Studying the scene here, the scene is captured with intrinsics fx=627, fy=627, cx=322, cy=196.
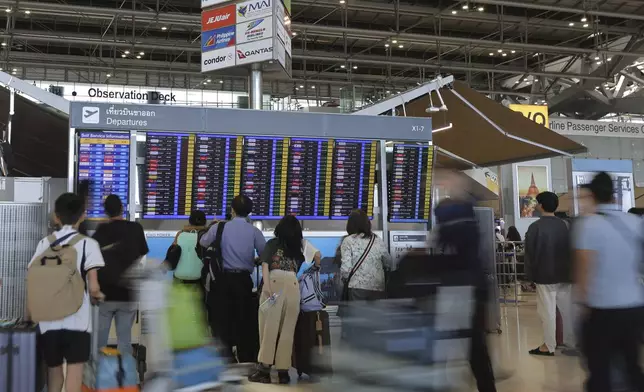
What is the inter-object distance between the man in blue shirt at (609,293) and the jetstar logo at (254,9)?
5.00 metres

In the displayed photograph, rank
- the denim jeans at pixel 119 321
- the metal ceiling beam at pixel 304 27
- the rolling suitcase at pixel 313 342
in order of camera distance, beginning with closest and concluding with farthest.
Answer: the denim jeans at pixel 119 321
the rolling suitcase at pixel 313 342
the metal ceiling beam at pixel 304 27

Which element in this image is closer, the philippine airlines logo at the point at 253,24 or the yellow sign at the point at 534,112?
the philippine airlines logo at the point at 253,24

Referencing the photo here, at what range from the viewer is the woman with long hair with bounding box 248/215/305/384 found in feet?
16.6

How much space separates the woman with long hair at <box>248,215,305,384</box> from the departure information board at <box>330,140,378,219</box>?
6.02 ft

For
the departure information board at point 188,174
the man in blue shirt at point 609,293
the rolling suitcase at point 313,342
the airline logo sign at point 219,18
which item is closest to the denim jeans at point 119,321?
the rolling suitcase at point 313,342

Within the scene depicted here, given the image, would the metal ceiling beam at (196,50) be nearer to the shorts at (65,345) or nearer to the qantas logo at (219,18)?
the qantas logo at (219,18)

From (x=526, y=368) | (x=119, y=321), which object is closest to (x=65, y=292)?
(x=119, y=321)

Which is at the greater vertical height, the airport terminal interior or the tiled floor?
the airport terminal interior

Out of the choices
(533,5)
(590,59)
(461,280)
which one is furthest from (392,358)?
(590,59)

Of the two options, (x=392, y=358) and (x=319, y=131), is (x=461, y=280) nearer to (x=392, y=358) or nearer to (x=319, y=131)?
(x=392, y=358)

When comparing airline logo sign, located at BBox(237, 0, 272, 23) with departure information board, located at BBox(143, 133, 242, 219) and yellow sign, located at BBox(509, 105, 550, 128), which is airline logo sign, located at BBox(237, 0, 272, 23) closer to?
departure information board, located at BBox(143, 133, 242, 219)

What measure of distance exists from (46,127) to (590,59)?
1711cm

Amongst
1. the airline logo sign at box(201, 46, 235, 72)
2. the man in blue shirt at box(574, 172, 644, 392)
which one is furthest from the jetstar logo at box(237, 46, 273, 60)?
the man in blue shirt at box(574, 172, 644, 392)

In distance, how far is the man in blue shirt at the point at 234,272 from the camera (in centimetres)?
531
